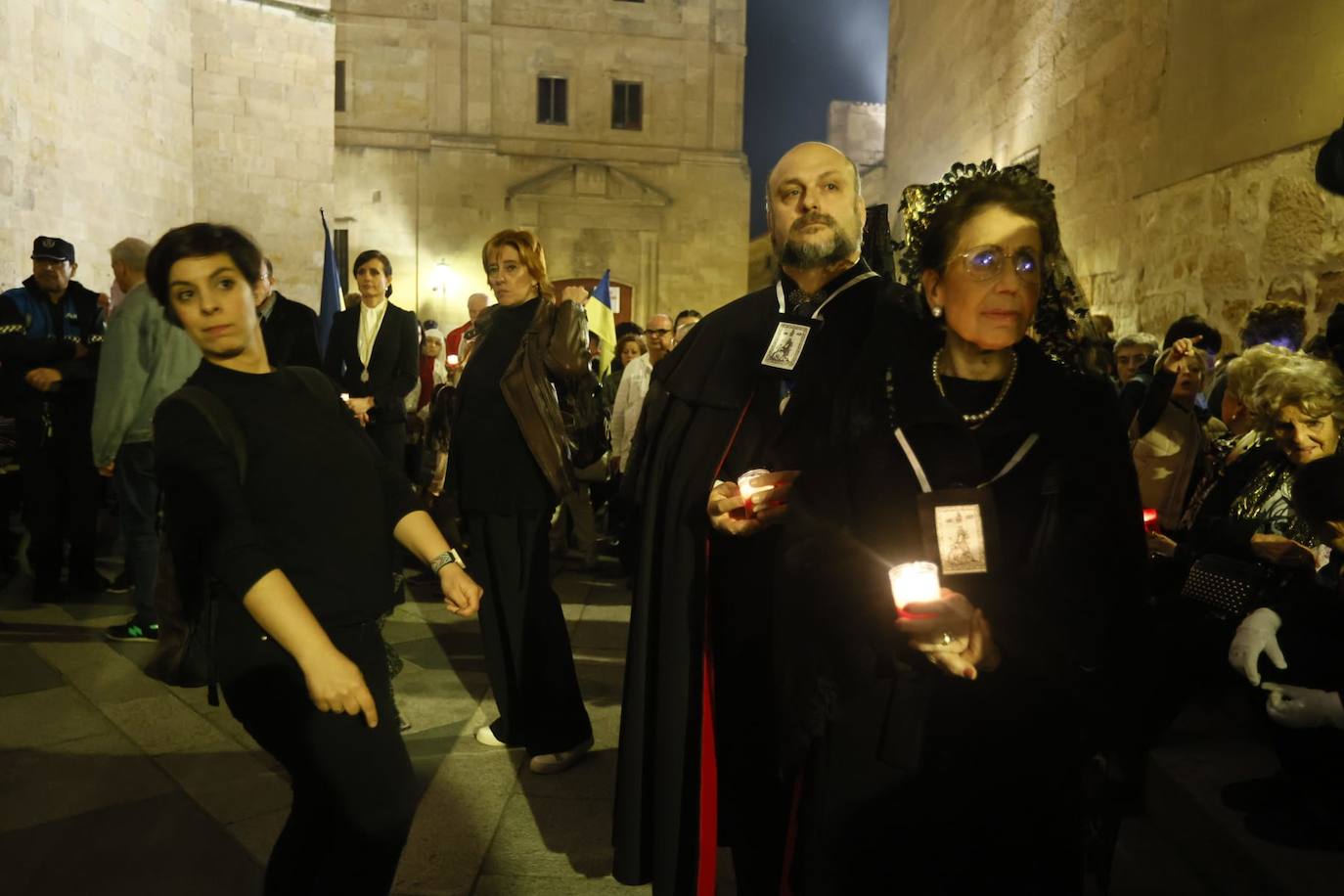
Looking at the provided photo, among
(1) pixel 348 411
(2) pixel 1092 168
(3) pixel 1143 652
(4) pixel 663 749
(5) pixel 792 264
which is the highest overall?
(2) pixel 1092 168

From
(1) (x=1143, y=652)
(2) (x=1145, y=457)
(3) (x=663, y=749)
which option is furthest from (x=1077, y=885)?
(2) (x=1145, y=457)

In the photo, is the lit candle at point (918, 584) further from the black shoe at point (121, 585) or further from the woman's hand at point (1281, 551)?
the black shoe at point (121, 585)

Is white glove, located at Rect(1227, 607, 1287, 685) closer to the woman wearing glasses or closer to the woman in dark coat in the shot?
the woman wearing glasses

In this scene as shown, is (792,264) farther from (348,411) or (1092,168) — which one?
(1092,168)

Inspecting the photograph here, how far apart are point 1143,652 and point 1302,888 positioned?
149 centimetres

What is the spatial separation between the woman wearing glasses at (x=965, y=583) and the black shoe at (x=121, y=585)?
19.3 feet

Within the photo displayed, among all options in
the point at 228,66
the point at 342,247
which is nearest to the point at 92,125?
the point at 228,66

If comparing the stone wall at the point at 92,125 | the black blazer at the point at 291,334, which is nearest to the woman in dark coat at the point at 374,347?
the black blazer at the point at 291,334

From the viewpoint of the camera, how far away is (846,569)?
81.8 inches

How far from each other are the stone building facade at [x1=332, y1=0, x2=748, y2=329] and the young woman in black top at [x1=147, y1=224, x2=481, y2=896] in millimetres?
25770

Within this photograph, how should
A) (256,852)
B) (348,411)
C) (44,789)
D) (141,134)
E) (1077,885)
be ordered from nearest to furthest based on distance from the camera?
(1077,885) < (348,411) < (256,852) < (44,789) < (141,134)

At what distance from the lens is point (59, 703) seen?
4.63 metres

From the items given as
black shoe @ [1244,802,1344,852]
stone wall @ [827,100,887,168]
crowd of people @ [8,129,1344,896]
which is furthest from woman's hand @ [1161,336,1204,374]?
stone wall @ [827,100,887,168]

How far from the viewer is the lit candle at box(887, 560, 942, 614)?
1812 mm
